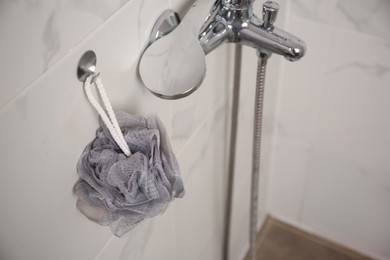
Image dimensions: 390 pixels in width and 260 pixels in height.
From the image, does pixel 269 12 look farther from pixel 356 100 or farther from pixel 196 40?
pixel 356 100

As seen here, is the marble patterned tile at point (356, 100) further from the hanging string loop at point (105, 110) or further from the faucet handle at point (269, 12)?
the hanging string loop at point (105, 110)

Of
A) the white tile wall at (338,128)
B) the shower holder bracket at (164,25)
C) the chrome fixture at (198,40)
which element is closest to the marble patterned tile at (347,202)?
the white tile wall at (338,128)

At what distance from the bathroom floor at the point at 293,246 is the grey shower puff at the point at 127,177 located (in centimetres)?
83

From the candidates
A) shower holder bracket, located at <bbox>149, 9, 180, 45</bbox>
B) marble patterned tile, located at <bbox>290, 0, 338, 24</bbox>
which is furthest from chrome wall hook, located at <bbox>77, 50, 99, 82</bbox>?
marble patterned tile, located at <bbox>290, 0, 338, 24</bbox>

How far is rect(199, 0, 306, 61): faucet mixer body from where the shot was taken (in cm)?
68

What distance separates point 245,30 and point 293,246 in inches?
32.6

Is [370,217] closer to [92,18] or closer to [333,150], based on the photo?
[333,150]

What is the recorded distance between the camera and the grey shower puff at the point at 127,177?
0.56 m

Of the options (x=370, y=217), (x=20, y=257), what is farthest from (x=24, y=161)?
(x=370, y=217)

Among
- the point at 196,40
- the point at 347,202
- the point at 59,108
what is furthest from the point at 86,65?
the point at 347,202

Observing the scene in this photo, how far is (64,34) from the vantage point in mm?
491


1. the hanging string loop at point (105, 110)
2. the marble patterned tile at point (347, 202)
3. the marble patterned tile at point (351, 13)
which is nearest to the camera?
the hanging string loop at point (105, 110)

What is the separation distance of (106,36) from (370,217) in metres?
Result: 0.91

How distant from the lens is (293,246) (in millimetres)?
1370
